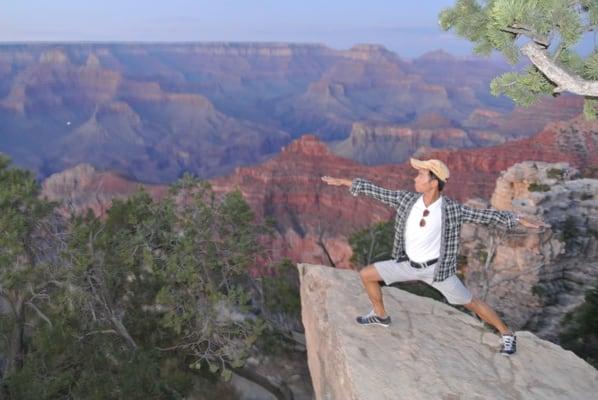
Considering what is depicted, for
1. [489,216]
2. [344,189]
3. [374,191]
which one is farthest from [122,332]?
[344,189]

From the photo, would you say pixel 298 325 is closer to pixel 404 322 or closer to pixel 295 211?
pixel 404 322

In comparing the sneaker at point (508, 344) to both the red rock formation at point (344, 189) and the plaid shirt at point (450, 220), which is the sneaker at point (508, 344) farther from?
the red rock formation at point (344, 189)

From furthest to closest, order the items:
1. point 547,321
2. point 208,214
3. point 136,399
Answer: point 547,321
point 208,214
point 136,399

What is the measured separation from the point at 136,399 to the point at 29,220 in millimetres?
4231

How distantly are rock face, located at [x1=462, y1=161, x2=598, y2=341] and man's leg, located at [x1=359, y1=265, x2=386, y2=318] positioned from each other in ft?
22.3

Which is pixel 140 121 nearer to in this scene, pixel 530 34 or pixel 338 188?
pixel 338 188

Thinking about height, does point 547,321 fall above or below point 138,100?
above

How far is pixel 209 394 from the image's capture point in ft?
35.9

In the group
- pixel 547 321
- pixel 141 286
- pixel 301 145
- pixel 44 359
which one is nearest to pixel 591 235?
pixel 547 321

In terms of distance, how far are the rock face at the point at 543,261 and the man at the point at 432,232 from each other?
6811mm

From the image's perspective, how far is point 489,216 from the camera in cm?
499

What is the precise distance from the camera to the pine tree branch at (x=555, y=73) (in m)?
4.62

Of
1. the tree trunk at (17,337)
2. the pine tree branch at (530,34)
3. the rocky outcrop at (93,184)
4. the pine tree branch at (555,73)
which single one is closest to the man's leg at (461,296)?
the pine tree branch at (555,73)

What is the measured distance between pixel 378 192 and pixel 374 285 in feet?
3.46
